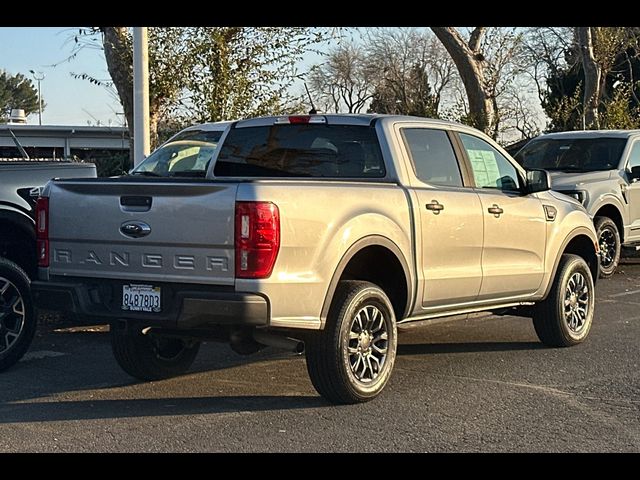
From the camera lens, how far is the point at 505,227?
7.81 meters

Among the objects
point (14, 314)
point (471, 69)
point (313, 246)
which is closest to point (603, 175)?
point (471, 69)

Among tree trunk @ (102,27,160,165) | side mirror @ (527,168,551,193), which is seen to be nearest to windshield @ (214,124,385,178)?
side mirror @ (527,168,551,193)

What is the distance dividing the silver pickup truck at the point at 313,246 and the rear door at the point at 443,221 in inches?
0.5

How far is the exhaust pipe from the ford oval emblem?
95cm

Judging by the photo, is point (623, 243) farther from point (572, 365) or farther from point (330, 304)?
point (330, 304)

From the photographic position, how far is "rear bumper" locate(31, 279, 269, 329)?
18.7ft

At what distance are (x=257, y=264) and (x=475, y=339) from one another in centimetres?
378

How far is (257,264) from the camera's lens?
5.73 metres

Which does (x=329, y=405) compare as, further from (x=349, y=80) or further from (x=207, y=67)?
(x=349, y=80)

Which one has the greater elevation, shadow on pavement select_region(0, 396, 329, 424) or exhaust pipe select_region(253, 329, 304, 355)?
exhaust pipe select_region(253, 329, 304, 355)

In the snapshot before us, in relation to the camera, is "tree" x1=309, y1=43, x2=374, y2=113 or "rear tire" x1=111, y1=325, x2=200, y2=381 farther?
"tree" x1=309, y1=43, x2=374, y2=113

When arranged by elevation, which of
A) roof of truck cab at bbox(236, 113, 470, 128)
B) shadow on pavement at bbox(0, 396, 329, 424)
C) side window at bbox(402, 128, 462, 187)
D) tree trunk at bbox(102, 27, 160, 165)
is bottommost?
shadow on pavement at bbox(0, 396, 329, 424)

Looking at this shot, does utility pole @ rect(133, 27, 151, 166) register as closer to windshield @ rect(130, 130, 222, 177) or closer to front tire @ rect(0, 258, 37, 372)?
windshield @ rect(130, 130, 222, 177)

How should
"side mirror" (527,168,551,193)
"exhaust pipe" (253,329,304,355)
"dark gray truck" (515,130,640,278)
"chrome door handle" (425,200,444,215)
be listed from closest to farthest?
1. "exhaust pipe" (253,329,304,355)
2. "chrome door handle" (425,200,444,215)
3. "side mirror" (527,168,551,193)
4. "dark gray truck" (515,130,640,278)
